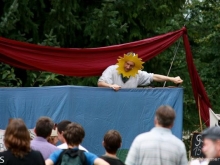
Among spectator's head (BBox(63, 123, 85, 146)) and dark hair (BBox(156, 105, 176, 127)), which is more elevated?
dark hair (BBox(156, 105, 176, 127))

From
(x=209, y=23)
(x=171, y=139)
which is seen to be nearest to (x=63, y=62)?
(x=171, y=139)

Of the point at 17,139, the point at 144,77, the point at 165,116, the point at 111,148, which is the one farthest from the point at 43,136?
the point at 144,77

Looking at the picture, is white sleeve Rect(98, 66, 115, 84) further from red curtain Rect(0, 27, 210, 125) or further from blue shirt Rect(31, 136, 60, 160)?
blue shirt Rect(31, 136, 60, 160)

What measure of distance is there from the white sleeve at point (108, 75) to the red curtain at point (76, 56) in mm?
353

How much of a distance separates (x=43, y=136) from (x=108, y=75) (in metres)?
3.43

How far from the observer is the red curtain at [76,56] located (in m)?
10.7

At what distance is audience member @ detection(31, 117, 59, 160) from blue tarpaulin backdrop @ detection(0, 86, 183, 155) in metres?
2.52

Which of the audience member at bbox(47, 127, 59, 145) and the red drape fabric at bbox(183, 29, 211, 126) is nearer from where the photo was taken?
the audience member at bbox(47, 127, 59, 145)

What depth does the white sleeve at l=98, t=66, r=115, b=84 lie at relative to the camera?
34.1 feet

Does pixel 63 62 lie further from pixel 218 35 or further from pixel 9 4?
pixel 218 35

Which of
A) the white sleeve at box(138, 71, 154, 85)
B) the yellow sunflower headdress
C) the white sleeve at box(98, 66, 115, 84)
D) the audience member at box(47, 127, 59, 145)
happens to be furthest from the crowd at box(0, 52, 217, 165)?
the white sleeve at box(138, 71, 154, 85)

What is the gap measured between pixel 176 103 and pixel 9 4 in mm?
4372

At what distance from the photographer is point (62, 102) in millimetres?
9758

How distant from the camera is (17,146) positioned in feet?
19.9
